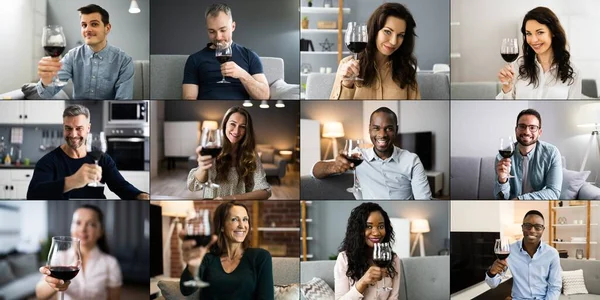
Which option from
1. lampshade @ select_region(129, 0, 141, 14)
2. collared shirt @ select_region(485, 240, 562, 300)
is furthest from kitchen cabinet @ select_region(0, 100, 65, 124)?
collared shirt @ select_region(485, 240, 562, 300)

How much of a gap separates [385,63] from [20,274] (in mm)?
2546

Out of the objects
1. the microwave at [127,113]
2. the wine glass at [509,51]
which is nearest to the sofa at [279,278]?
the microwave at [127,113]

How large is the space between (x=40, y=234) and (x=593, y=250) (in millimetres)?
3352

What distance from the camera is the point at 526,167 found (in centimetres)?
490

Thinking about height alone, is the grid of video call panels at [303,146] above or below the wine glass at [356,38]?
below

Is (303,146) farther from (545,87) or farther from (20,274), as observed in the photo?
(20,274)

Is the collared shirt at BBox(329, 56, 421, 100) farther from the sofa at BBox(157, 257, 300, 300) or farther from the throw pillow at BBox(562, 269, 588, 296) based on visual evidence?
the throw pillow at BBox(562, 269, 588, 296)

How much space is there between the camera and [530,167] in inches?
193

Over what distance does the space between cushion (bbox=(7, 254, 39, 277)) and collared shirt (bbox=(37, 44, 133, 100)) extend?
977 mm

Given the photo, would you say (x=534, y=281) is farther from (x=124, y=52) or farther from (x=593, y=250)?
(x=124, y=52)

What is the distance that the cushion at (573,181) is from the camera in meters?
4.88

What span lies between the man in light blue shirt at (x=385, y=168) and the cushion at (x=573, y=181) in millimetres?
829

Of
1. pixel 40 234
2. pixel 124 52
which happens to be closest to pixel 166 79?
pixel 124 52

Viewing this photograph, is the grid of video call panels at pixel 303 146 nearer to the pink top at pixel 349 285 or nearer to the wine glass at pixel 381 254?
the pink top at pixel 349 285
